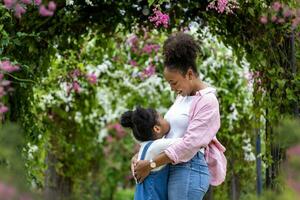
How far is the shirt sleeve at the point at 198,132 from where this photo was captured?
359 cm

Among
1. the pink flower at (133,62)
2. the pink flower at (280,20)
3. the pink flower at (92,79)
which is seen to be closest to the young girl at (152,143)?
the pink flower at (280,20)

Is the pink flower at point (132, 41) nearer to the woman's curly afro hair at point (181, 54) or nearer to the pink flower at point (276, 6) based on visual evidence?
the pink flower at point (276, 6)

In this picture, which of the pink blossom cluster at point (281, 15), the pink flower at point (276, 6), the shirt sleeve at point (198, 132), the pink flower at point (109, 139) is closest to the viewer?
the shirt sleeve at point (198, 132)

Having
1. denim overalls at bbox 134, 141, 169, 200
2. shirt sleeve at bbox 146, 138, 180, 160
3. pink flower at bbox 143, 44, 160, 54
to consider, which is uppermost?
pink flower at bbox 143, 44, 160, 54

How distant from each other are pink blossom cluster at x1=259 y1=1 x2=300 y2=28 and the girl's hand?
152 cm

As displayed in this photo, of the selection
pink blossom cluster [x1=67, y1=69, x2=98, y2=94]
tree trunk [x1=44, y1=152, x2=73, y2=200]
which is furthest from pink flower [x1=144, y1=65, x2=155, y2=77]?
tree trunk [x1=44, y1=152, x2=73, y2=200]

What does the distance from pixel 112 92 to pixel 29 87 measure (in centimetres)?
442

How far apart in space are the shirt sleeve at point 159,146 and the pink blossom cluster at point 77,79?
3536 millimetres

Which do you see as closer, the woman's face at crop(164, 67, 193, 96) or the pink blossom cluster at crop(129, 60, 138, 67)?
the woman's face at crop(164, 67, 193, 96)

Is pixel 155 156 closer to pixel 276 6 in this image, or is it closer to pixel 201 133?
pixel 201 133

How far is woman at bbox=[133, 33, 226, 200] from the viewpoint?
11.9 feet

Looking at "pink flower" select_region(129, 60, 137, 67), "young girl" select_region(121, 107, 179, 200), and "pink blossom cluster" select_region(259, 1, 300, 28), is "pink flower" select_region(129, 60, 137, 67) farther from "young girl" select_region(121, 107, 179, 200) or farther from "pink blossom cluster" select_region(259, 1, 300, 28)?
"young girl" select_region(121, 107, 179, 200)

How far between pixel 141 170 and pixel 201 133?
35 centimetres

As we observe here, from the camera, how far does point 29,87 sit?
5680mm
